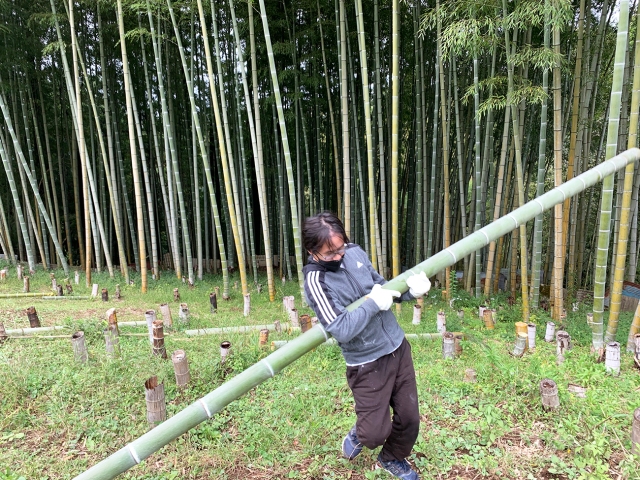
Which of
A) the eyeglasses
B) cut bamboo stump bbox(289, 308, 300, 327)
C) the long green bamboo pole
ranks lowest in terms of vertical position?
cut bamboo stump bbox(289, 308, 300, 327)

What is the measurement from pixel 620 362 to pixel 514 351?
0.67 metres

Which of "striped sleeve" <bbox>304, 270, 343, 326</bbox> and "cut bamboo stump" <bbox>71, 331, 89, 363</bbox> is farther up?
"striped sleeve" <bbox>304, 270, 343, 326</bbox>

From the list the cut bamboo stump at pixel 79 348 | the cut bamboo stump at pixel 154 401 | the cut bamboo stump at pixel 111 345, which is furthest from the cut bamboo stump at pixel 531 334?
the cut bamboo stump at pixel 79 348

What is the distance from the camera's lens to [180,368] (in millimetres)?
2410

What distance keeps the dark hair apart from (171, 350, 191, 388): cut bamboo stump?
1.45 m

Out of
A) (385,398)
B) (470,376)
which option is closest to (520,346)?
(470,376)

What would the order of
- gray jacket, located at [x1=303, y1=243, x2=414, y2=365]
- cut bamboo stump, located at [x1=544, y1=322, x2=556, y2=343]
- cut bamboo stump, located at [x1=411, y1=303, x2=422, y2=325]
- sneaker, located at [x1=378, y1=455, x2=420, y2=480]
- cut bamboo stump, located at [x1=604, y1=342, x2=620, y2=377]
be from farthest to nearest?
cut bamboo stump, located at [x1=411, y1=303, x2=422, y2=325] < cut bamboo stump, located at [x1=544, y1=322, x2=556, y2=343] < cut bamboo stump, located at [x1=604, y1=342, x2=620, y2=377] < sneaker, located at [x1=378, y1=455, x2=420, y2=480] < gray jacket, located at [x1=303, y1=243, x2=414, y2=365]

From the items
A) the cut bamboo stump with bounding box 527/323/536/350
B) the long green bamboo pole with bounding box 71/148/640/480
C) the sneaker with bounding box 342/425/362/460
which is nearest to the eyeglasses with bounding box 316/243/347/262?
the long green bamboo pole with bounding box 71/148/640/480

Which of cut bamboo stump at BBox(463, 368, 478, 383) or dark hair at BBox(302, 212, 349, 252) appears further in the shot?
cut bamboo stump at BBox(463, 368, 478, 383)

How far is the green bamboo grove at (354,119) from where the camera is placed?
3438 millimetres

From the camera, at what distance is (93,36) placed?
5.98 metres

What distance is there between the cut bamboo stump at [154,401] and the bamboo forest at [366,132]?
14 centimetres

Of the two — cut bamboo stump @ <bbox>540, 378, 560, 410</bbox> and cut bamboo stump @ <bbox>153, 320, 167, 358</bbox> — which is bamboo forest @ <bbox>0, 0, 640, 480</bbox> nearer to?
cut bamboo stump @ <bbox>540, 378, 560, 410</bbox>

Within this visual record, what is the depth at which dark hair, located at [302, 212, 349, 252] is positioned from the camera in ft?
4.46
